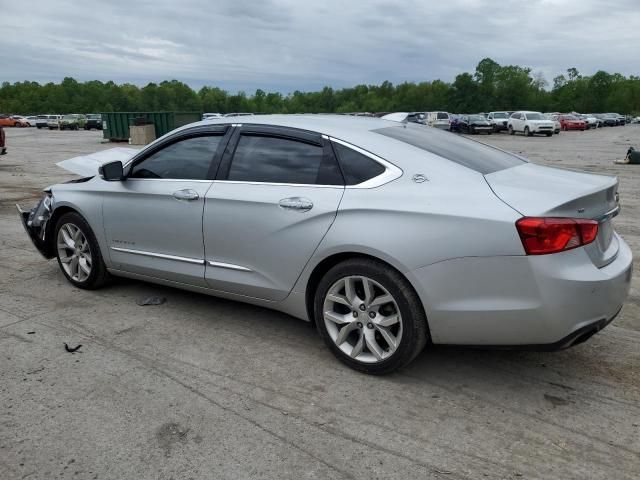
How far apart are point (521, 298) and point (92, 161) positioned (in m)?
4.50

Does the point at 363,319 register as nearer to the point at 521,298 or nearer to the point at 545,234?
the point at 521,298

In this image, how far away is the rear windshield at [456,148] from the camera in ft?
11.3

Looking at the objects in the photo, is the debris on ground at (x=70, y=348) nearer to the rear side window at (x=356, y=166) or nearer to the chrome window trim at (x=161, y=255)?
the chrome window trim at (x=161, y=255)

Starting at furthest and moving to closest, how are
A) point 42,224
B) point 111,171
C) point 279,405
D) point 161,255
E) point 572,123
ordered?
point 572,123 < point 42,224 < point 111,171 < point 161,255 < point 279,405

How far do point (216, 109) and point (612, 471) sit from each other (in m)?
121

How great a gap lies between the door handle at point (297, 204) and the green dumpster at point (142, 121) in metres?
24.2

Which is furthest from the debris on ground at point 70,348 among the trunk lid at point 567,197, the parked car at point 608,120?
the parked car at point 608,120

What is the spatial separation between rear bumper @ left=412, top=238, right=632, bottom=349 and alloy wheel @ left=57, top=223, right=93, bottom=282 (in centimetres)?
325

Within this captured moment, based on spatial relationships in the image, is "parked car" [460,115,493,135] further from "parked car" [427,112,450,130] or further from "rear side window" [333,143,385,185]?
"rear side window" [333,143,385,185]

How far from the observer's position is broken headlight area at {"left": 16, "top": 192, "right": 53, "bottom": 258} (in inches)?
206

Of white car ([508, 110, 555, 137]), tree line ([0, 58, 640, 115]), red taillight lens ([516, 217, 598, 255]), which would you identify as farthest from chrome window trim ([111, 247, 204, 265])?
tree line ([0, 58, 640, 115])

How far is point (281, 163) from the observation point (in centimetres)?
378

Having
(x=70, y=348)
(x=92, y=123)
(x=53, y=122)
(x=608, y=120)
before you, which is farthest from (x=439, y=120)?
(x=53, y=122)

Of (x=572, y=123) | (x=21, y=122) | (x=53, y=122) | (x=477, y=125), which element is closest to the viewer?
(x=477, y=125)
